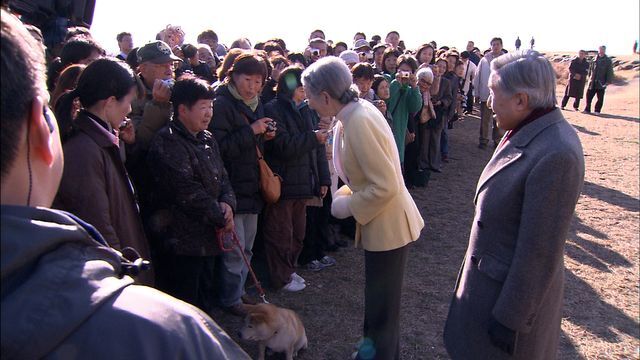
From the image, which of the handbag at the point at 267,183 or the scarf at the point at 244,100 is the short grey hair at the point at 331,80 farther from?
the handbag at the point at 267,183

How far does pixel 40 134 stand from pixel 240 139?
109 inches

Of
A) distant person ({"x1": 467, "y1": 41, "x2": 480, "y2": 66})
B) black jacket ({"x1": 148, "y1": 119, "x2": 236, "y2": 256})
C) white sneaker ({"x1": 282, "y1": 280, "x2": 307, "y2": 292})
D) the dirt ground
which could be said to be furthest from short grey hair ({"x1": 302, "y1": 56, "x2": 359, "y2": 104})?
distant person ({"x1": 467, "y1": 41, "x2": 480, "y2": 66})

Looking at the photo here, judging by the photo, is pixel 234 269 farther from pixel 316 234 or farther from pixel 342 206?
pixel 316 234

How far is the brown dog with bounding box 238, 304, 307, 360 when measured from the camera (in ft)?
10.0

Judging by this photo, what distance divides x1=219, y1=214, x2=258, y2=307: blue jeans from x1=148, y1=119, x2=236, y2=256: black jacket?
19.1 inches

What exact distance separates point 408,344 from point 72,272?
330cm

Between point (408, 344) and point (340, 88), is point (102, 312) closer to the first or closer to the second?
point (340, 88)

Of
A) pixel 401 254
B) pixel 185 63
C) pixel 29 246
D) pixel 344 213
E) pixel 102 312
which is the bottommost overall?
pixel 401 254

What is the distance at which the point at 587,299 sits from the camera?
182 inches

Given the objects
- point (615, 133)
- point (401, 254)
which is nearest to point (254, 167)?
point (401, 254)

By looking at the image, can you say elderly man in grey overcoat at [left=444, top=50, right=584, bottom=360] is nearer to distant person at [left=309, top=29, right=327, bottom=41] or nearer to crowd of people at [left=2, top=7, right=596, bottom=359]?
crowd of people at [left=2, top=7, right=596, bottom=359]

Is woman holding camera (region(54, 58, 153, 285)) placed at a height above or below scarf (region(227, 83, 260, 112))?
below

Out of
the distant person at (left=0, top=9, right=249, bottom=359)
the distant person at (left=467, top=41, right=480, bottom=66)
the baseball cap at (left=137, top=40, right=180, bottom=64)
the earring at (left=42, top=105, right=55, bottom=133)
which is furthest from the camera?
the distant person at (left=467, top=41, right=480, bottom=66)

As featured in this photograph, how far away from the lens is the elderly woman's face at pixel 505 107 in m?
2.13
